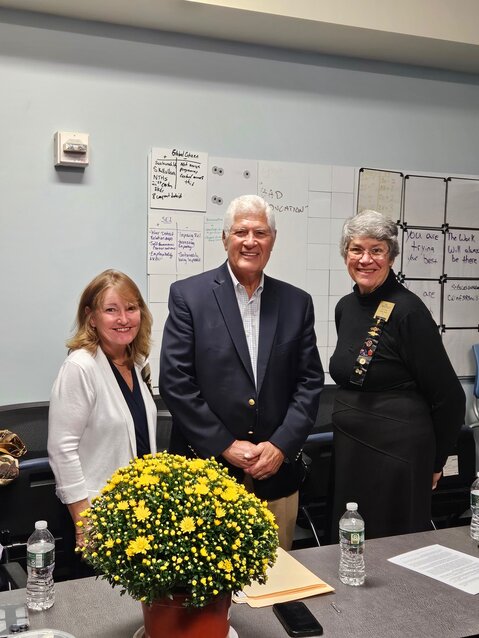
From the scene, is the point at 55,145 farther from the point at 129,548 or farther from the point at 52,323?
the point at 129,548

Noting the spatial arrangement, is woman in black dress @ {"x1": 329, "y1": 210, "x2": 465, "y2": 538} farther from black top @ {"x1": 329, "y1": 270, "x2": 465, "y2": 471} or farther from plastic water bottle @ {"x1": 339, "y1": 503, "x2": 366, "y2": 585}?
plastic water bottle @ {"x1": 339, "y1": 503, "x2": 366, "y2": 585}

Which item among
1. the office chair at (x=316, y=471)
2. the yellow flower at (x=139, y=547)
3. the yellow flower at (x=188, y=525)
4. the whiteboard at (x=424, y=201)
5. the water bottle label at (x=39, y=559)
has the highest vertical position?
the whiteboard at (x=424, y=201)

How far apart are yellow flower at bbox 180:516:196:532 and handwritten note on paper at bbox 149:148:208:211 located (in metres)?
2.63

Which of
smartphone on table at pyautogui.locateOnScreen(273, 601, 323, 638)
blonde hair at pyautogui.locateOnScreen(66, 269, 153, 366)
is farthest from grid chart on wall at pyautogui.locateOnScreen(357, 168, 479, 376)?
smartphone on table at pyautogui.locateOnScreen(273, 601, 323, 638)

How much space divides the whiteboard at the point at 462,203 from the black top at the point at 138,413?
271cm

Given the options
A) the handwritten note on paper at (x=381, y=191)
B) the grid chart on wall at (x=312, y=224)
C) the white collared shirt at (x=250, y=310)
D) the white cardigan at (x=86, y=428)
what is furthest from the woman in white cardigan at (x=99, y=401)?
the handwritten note on paper at (x=381, y=191)

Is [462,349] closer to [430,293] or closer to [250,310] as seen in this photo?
[430,293]

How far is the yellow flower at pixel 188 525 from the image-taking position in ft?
3.75

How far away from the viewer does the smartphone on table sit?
137 centimetres

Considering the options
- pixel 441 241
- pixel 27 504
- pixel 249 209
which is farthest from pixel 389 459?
pixel 441 241

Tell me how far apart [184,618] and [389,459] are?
1.45 m

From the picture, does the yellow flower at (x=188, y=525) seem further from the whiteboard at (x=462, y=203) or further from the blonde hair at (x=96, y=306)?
the whiteboard at (x=462, y=203)

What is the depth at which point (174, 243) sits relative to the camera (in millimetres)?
3639

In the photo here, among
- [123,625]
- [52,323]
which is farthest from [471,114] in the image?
[123,625]
